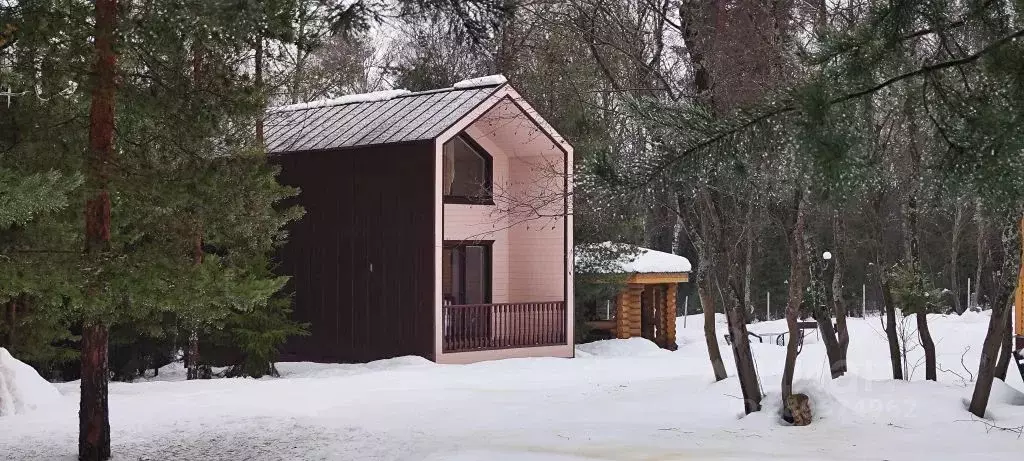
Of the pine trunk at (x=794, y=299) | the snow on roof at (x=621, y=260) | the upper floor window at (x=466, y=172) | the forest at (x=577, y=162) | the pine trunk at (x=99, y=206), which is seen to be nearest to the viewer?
the forest at (x=577, y=162)

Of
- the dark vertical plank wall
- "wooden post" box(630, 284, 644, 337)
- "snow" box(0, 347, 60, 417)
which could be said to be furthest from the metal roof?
"snow" box(0, 347, 60, 417)

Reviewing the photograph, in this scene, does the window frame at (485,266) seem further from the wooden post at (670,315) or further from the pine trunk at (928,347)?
the pine trunk at (928,347)

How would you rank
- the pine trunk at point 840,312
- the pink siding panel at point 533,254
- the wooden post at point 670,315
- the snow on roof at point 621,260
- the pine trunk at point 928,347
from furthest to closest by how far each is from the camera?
the wooden post at point 670,315 → the snow on roof at point 621,260 → the pink siding panel at point 533,254 → the pine trunk at point 840,312 → the pine trunk at point 928,347

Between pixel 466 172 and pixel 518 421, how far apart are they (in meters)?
9.39

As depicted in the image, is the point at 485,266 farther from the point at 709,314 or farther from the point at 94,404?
the point at 94,404

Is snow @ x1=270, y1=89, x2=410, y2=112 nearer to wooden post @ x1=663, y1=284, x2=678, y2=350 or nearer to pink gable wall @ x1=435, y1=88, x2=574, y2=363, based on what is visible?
pink gable wall @ x1=435, y1=88, x2=574, y2=363

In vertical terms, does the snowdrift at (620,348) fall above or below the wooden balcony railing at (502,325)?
below

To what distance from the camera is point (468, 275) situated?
20.7 metres

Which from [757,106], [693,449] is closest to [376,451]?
[693,449]

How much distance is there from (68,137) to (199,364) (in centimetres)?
915

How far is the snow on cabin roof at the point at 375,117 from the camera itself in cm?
1862

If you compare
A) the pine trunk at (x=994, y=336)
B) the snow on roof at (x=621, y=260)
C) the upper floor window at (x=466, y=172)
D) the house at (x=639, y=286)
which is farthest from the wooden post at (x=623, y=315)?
the pine trunk at (x=994, y=336)

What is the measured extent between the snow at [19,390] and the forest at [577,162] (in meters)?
1.21

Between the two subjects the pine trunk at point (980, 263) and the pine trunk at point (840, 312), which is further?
the pine trunk at point (980, 263)
